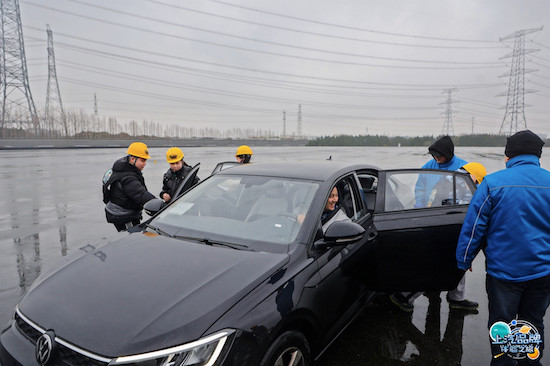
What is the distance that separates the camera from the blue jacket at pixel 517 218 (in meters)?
2.40

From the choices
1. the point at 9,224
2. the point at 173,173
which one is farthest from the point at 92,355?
the point at 9,224

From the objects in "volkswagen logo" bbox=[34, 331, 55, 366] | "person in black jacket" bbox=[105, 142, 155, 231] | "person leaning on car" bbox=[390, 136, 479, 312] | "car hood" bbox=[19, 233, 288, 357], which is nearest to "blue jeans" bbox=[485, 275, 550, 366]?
"person leaning on car" bbox=[390, 136, 479, 312]

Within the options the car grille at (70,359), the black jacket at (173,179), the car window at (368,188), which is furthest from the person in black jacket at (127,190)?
the car grille at (70,359)

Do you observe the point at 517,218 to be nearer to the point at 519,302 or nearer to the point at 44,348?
the point at 519,302

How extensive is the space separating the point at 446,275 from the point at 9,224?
8.09 m

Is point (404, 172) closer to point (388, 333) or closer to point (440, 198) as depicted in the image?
point (440, 198)

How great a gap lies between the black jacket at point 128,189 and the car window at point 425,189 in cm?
294

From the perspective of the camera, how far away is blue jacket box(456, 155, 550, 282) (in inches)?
94.5

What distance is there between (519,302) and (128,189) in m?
4.25

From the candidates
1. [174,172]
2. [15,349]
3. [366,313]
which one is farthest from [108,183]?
[366,313]

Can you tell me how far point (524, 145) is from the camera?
2.54 meters

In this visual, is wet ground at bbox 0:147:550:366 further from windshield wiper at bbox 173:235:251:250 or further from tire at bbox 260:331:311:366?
windshield wiper at bbox 173:235:251:250

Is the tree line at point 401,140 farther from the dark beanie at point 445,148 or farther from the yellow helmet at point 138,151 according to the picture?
the yellow helmet at point 138,151

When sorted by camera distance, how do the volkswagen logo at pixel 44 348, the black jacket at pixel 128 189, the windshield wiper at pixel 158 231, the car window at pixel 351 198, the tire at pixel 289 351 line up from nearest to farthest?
the volkswagen logo at pixel 44 348
the tire at pixel 289 351
the windshield wiper at pixel 158 231
the car window at pixel 351 198
the black jacket at pixel 128 189
